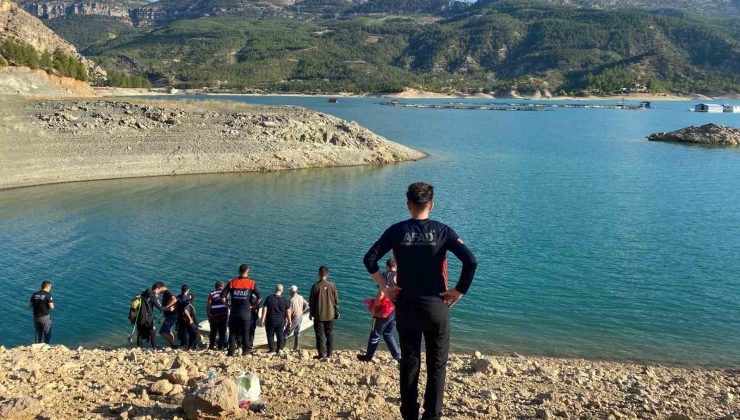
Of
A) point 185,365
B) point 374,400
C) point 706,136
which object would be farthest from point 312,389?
point 706,136

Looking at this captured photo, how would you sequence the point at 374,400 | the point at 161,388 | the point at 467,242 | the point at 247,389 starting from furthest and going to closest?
the point at 467,242, the point at 161,388, the point at 374,400, the point at 247,389

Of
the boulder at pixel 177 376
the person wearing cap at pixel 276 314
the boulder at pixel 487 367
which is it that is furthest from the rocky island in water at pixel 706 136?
the boulder at pixel 177 376

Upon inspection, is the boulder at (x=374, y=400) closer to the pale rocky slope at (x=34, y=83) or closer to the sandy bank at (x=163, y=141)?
the sandy bank at (x=163, y=141)

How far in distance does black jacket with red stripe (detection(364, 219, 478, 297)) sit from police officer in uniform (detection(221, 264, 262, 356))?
18.5 feet

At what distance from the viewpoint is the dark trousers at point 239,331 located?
38.0 ft

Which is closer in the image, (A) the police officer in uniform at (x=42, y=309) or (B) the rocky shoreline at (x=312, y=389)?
(B) the rocky shoreline at (x=312, y=389)

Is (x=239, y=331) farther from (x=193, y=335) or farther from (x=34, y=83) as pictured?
(x=34, y=83)

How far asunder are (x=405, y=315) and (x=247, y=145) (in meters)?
41.7

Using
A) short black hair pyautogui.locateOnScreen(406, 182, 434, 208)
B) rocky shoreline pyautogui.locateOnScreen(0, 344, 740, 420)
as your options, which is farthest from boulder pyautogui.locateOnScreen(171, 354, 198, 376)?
short black hair pyautogui.locateOnScreen(406, 182, 434, 208)

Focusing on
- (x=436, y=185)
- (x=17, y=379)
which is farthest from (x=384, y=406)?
(x=436, y=185)

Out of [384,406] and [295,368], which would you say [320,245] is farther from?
[384,406]

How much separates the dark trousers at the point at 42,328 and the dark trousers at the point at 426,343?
9615mm

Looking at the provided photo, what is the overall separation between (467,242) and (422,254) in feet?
61.2

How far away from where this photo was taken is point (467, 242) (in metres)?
24.6
